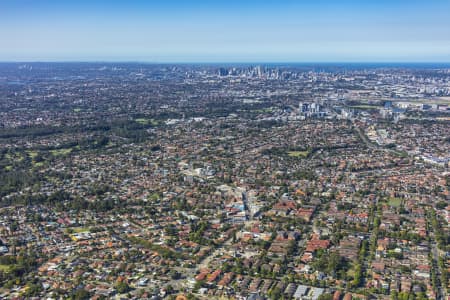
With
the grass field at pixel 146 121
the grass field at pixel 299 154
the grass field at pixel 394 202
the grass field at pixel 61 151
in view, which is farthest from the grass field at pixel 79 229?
the grass field at pixel 146 121

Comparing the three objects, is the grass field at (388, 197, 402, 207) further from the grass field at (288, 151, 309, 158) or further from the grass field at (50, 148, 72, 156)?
the grass field at (50, 148, 72, 156)

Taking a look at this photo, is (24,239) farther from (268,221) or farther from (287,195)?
(287,195)

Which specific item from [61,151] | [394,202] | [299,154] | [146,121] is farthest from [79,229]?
[146,121]

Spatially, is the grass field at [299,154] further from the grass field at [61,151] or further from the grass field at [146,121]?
the grass field at [146,121]

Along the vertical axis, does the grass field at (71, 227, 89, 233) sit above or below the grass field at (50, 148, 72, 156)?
below

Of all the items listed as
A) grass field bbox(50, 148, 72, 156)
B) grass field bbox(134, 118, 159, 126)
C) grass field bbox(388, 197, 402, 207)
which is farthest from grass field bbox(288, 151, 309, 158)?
grass field bbox(134, 118, 159, 126)

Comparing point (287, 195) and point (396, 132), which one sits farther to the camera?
point (396, 132)

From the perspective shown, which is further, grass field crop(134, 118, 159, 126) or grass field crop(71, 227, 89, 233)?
grass field crop(134, 118, 159, 126)

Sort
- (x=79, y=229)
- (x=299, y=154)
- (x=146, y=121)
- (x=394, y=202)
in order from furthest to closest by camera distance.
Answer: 1. (x=146, y=121)
2. (x=299, y=154)
3. (x=394, y=202)
4. (x=79, y=229)

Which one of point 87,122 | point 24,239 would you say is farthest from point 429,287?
point 87,122

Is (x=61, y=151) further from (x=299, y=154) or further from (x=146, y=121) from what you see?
(x=299, y=154)

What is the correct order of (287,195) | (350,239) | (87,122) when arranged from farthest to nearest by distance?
(87,122) < (287,195) < (350,239)
